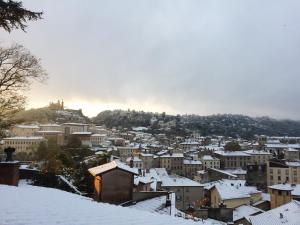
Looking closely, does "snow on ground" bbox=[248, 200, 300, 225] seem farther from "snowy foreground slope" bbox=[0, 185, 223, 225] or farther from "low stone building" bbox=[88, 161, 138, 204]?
"snowy foreground slope" bbox=[0, 185, 223, 225]

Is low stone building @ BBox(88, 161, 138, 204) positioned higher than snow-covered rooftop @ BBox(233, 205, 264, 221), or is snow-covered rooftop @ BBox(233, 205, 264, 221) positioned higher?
low stone building @ BBox(88, 161, 138, 204)

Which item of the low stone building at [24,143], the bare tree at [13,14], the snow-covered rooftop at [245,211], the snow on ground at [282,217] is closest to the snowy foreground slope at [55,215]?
the bare tree at [13,14]

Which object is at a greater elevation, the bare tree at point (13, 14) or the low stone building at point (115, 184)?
the bare tree at point (13, 14)

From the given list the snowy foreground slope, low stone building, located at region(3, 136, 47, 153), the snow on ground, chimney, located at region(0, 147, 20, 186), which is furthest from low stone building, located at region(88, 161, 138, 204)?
low stone building, located at region(3, 136, 47, 153)

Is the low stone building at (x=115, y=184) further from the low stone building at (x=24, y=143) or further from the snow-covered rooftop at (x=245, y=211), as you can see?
the low stone building at (x=24, y=143)

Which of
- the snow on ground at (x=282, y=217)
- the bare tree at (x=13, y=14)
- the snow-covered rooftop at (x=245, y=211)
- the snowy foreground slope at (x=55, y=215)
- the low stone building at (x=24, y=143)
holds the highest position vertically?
the bare tree at (x=13, y=14)

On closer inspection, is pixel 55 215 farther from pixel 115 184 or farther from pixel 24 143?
pixel 24 143

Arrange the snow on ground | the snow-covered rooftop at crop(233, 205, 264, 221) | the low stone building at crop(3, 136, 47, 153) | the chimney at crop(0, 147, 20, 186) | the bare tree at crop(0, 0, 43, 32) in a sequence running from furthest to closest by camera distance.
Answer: the low stone building at crop(3, 136, 47, 153), the snow-covered rooftop at crop(233, 205, 264, 221), the snow on ground, the chimney at crop(0, 147, 20, 186), the bare tree at crop(0, 0, 43, 32)

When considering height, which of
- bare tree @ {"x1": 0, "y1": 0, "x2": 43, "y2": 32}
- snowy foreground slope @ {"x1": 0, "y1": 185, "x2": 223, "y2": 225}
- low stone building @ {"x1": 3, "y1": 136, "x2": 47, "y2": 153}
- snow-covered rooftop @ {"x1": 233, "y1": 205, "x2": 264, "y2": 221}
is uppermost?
bare tree @ {"x1": 0, "y1": 0, "x2": 43, "y2": 32}

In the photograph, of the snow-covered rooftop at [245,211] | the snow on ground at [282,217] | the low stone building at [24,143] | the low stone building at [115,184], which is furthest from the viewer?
the low stone building at [24,143]

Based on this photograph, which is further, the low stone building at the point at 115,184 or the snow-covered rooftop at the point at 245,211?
the snow-covered rooftop at the point at 245,211

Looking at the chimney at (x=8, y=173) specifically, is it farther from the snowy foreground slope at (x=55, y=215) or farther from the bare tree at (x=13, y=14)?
the bare tree at (x=13, y=14)

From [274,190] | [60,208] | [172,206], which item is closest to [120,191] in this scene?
[172,206]

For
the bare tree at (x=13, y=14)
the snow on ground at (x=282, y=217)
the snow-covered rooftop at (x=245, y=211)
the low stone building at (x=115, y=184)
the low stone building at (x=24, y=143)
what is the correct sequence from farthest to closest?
1. the low stone building at (x=24, y=143)
2. the snow-covered rooftop at (x=245, y=211)
3. the snow on ground at (x=282, y=217)
4. the low stone building at (x=115, y=184)
5. the bare tree at (x=13, y=14)
